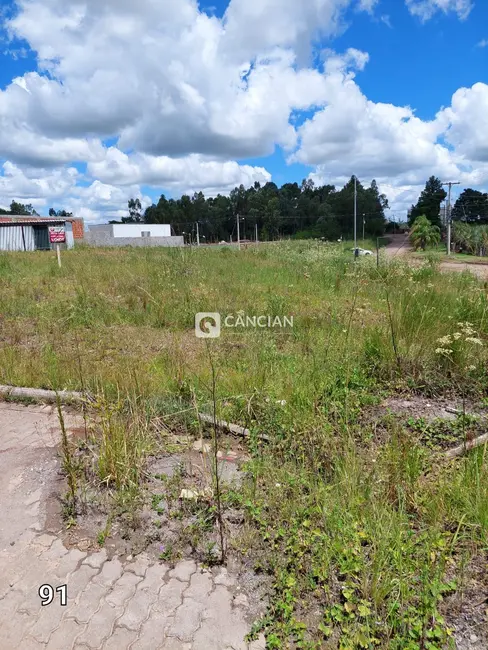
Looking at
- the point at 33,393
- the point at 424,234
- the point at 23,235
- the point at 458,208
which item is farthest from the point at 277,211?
the point at 33,393

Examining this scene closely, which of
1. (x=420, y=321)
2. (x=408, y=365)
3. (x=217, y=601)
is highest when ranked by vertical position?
(x=420, y=321)

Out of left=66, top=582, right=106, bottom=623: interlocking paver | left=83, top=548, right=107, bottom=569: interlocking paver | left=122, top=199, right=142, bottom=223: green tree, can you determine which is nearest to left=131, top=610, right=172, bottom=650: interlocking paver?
left=66, top=582, right=106, bottom=623: interlocking paver

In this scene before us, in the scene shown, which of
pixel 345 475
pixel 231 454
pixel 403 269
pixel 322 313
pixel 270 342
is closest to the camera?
pixel 345 475

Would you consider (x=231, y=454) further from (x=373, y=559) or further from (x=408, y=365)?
(x=408, y=365)

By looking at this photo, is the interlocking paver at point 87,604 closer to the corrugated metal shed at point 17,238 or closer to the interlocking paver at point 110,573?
the interlocking paver at point 110,573

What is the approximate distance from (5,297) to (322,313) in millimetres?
6302

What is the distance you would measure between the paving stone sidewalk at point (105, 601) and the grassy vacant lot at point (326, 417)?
0.75 feet

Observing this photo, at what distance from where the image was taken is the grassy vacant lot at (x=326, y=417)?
1.57 m

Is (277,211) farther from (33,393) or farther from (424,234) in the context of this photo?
(33,393)

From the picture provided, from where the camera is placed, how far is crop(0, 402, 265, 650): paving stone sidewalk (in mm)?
1471

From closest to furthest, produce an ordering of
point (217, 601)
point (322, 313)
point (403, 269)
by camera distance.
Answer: point (217, 601) < point (322, 313) < point (403, 269)

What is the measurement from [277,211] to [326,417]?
5686cm

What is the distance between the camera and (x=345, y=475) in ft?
Result: 7.02

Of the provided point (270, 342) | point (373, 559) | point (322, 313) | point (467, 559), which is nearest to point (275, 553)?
point (373, 559)
